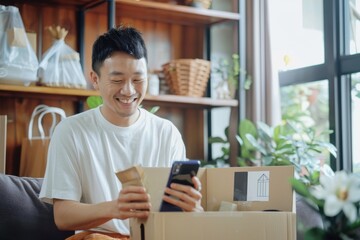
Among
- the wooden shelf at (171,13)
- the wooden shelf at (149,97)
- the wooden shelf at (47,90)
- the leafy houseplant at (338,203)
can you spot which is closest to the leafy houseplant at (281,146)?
the wooden shelf at (149,97)

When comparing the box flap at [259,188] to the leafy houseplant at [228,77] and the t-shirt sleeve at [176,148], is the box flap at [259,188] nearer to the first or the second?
the t-shirt sleeve at [176,148]

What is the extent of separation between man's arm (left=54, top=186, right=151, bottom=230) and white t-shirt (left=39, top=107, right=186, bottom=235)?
5 centimetres

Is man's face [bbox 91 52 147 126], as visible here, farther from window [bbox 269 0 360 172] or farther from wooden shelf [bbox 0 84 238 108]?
window [bbox 269 0 360 172]

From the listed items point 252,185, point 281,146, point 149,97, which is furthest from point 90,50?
point 252,185

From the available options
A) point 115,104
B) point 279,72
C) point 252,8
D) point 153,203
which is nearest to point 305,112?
point 279,72

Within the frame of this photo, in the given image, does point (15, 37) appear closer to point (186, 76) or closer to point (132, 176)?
point (186, 76)

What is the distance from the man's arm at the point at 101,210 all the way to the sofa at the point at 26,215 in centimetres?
32

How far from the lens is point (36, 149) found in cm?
316

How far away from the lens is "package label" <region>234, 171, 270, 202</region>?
189cm

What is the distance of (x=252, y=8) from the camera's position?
3.69m

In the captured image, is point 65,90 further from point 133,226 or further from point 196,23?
point 133,226

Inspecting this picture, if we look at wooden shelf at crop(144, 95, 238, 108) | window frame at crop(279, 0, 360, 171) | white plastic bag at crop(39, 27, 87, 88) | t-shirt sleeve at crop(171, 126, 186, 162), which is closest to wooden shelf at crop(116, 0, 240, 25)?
white plastic bag at crop(39, 27, 87, 88)

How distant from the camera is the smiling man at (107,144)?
210 cm

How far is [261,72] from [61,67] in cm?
115
